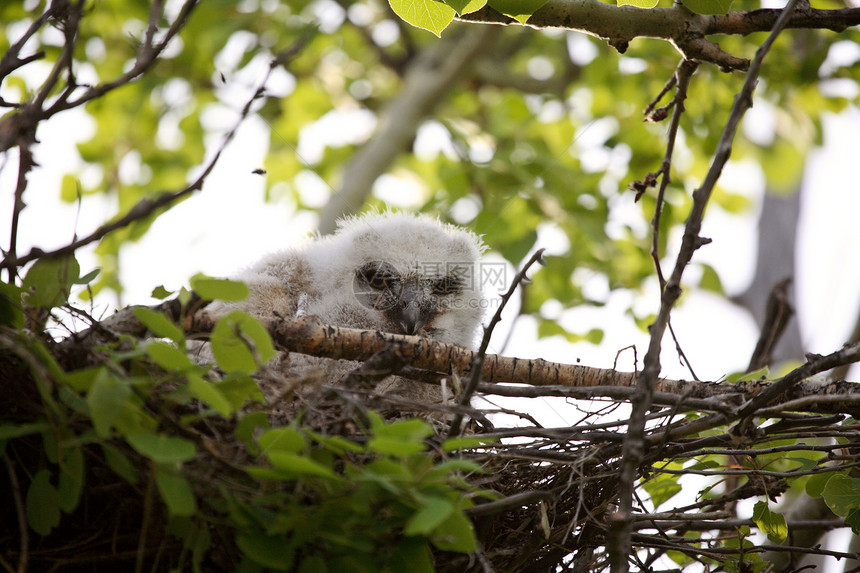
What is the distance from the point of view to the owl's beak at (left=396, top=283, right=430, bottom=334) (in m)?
2.76

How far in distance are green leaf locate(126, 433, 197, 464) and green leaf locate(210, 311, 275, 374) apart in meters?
0.19

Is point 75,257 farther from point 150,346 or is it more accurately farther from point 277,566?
point 277,566

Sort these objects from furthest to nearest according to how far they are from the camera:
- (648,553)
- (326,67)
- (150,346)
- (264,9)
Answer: (326,67) < (264,9) < (648,553) < (150,346)

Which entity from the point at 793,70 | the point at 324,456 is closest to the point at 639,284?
the point at 793,70

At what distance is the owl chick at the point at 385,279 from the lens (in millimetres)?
2674

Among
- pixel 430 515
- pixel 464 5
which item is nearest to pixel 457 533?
pixel 430 515

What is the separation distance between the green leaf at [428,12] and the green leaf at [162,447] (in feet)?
3.90

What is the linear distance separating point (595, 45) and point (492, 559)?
4415mm

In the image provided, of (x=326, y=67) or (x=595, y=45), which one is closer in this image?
(x=595, y=45)

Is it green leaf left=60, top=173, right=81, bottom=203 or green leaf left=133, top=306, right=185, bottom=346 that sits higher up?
green leaf left=60, top=173, right=81, bottom=203

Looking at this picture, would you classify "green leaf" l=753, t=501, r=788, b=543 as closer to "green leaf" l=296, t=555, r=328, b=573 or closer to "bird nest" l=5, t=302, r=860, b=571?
"bird nest" l=5, t=302, r=860, b=571

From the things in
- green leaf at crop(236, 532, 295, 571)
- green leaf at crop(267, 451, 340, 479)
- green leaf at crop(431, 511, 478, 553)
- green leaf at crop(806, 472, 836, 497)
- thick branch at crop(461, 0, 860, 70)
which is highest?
thick branch at crop(461, 0, 860, 70)

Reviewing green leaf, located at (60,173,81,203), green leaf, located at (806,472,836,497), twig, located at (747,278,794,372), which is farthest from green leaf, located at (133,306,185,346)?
green leaf, located at (60,173,81,203)

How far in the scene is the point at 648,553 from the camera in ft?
6.80
